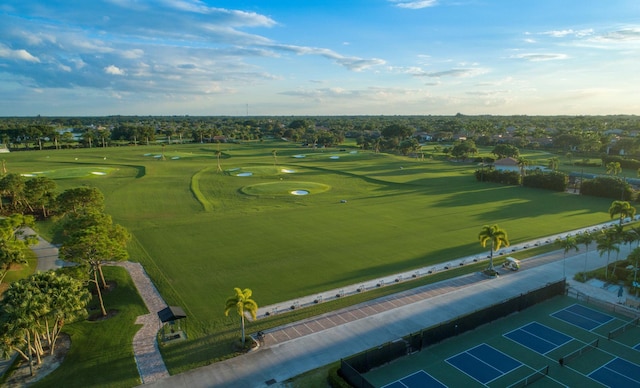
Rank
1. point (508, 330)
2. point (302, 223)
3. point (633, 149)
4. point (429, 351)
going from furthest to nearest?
point (633, 149) < point (302, 223) < point (508, 330) < point (429, 351)

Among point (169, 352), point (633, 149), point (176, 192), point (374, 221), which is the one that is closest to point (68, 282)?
point (169, 352)

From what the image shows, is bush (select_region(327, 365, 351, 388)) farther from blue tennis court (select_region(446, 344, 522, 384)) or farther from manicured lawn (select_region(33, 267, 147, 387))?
manicured lawn (select_region(33, 267, 147, 387))

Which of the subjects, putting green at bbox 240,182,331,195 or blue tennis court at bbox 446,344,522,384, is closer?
blue tennis court at bbox 446,344,522,384

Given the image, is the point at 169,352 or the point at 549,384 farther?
the point at 169,352

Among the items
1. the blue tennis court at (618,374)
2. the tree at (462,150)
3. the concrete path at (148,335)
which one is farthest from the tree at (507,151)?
the concrete path at (148,335)

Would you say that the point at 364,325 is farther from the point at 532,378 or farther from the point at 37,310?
the point at 37,310

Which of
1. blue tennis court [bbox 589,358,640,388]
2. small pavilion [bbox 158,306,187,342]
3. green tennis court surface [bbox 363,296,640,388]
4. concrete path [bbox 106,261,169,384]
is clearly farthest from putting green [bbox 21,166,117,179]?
blue tennis court [bbox 589,358,640,388]

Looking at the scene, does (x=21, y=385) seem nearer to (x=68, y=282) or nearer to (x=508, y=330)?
(x=68, y=282)

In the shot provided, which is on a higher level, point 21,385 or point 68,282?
point 68,282
